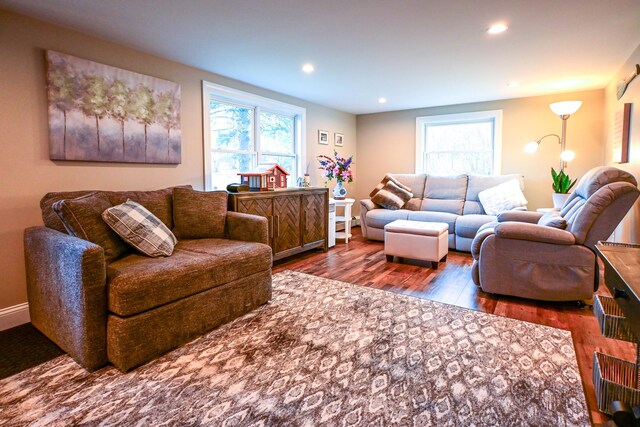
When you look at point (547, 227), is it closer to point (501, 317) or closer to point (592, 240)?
point (592, 240)

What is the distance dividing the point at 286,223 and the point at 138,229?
188cm

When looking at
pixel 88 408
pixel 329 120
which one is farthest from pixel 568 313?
pixel 329 120

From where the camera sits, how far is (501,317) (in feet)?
8.23

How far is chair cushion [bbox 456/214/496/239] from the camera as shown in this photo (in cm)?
443

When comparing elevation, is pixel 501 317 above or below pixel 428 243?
below

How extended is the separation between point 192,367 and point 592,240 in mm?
2959

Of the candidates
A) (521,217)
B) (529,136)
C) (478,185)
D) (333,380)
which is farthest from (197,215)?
(529,136)

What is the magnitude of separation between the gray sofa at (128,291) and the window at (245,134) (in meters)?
1.39

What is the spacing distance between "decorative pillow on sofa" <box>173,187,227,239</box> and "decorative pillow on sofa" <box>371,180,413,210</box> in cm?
300

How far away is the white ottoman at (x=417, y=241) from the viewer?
3760 millimetres

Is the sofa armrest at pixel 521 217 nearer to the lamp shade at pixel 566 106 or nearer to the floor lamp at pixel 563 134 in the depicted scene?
the floor lamp at pixel 563 134

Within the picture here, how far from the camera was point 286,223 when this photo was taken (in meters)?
3.96

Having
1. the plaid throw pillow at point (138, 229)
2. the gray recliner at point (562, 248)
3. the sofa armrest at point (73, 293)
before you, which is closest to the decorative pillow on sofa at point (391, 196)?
the gray recliner at point (562, 248)

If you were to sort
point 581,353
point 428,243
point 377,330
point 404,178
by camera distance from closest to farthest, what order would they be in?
point 581,353
point 377,330
point 428,243
point 404,178
